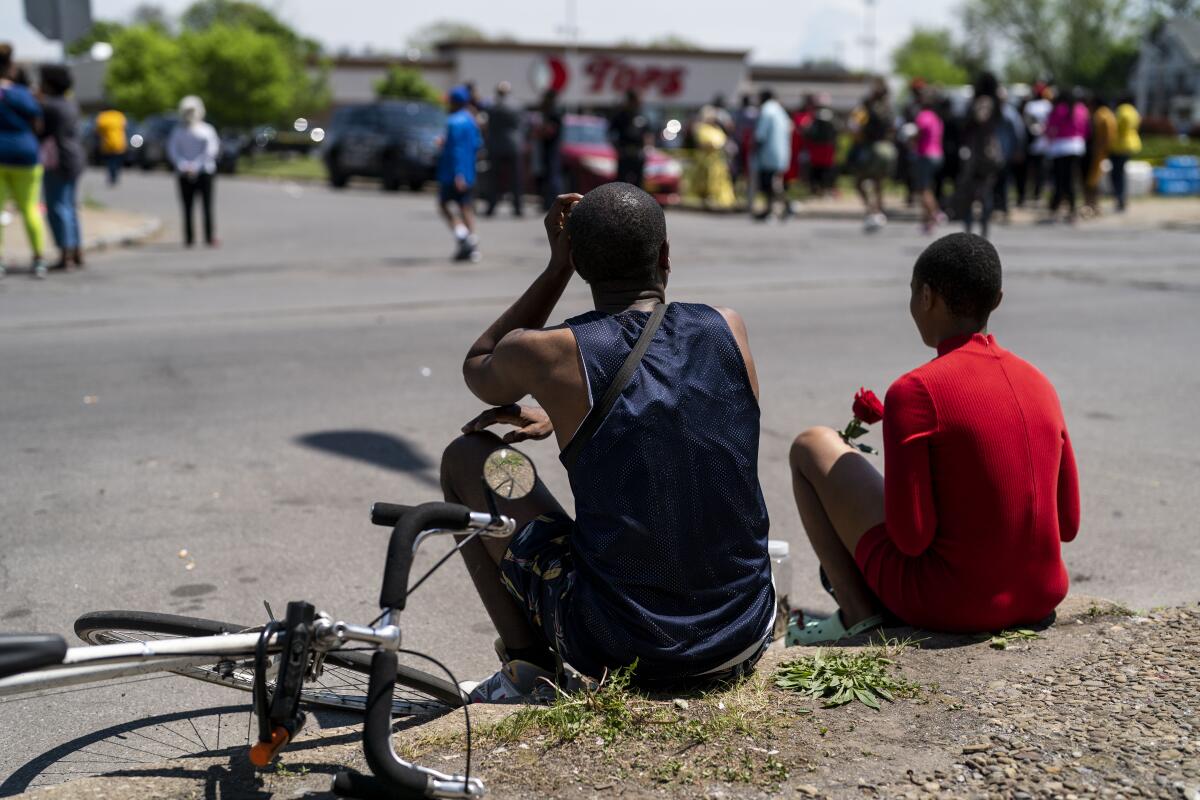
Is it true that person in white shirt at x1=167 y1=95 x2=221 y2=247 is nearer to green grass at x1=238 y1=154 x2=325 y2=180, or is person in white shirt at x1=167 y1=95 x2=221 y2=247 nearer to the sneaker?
the sneaker

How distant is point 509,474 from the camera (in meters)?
3.25

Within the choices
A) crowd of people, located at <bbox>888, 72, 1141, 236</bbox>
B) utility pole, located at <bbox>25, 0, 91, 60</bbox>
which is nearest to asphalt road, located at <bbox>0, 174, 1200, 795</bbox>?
crowd of people, located at <bbox>888, 72, 1141, 236</bbox>

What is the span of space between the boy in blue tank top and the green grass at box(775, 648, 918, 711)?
0.13 meters

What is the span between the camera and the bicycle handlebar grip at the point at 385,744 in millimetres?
2457

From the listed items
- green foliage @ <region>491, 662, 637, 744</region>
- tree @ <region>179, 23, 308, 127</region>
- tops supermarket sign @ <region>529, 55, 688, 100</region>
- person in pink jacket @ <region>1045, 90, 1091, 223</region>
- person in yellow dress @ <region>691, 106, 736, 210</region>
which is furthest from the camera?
tops supermarket sign @ <region>529, 55, 688, 100</region>

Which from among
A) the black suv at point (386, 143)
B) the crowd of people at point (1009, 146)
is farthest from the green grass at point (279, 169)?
the crowd of people at point (1009, 146)

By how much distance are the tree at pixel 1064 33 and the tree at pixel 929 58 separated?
1663 cm

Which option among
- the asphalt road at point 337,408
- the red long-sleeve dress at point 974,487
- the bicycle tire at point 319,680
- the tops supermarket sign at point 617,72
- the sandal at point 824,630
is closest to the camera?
Answer: the bicycle tire at point 319,680

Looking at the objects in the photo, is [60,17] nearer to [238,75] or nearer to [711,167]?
[711,167]

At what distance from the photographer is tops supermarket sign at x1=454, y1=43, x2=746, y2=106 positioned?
2539 inches

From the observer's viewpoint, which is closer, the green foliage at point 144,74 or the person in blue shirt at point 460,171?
the person in blue shirt at point 460,171

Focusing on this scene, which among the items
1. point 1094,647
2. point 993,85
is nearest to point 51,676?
point 1094,647

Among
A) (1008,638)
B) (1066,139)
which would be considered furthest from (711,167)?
(1008,638)

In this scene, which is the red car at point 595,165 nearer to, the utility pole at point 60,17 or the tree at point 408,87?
the utility pole at point 60,17
